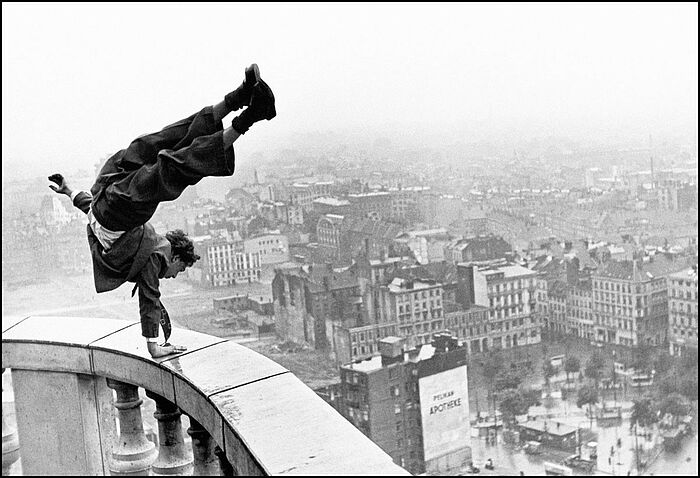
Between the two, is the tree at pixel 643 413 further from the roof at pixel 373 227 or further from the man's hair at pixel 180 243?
the man's hair at pixel 180 243

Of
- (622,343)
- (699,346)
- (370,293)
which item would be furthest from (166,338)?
(699,346)

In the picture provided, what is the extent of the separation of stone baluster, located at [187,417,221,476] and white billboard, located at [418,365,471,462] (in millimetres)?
9233

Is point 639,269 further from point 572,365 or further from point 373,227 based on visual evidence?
point 373,227

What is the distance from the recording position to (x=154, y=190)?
1.18 meters

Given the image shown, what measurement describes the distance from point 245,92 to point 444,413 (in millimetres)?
9855

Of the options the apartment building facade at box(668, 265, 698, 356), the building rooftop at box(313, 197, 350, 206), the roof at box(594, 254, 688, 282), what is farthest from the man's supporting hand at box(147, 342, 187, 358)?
the apartment building facade at box(668, 265, 698, 356)

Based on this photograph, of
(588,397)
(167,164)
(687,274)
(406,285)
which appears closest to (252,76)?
(167,164)

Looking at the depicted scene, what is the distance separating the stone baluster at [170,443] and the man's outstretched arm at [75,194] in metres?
0.37

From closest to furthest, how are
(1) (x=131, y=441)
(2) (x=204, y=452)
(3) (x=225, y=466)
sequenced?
(3) (x=225, y=466), (2) (x=204, y=452), (1) (x=131, y=441)

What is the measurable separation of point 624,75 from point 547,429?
7.81 meters

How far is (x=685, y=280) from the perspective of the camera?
13445 millimetres

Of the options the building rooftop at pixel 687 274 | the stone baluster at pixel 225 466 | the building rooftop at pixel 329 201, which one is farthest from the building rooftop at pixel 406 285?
the stone baluster at pixel 225 466

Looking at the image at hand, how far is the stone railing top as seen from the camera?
73 centimetres

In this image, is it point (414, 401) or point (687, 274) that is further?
point (687, 274)
